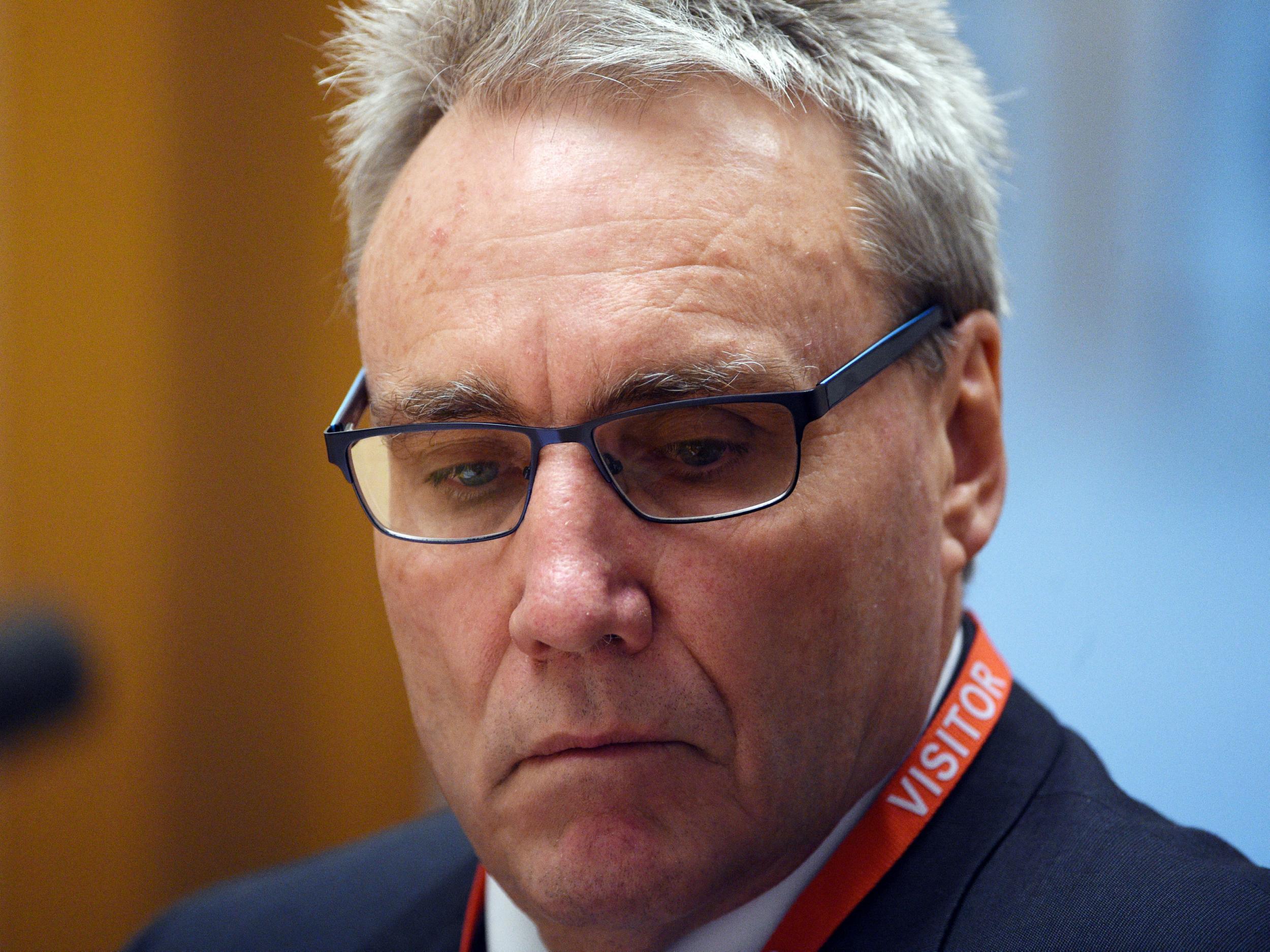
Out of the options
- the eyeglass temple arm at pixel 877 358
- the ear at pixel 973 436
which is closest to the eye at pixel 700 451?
the eyeglass temple arm at pixel 877 358

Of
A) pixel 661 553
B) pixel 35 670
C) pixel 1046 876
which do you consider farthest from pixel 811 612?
pixel 35 670

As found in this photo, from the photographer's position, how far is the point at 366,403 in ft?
5.02

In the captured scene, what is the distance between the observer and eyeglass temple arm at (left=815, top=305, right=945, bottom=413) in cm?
121

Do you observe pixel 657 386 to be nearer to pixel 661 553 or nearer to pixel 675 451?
pixel 675 451

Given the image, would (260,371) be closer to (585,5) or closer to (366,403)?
(366,403)

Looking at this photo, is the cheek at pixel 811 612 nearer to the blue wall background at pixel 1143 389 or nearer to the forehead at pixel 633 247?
the forehead at pixel 633 247

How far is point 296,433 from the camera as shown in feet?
11.2

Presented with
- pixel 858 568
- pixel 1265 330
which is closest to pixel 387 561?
pixel 858 568

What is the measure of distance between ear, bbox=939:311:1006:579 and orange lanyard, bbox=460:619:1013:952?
16cm

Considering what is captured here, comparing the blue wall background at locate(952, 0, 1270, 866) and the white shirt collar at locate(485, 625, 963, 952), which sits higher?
the blue wall background at locate(952, 0, 1270, 866)

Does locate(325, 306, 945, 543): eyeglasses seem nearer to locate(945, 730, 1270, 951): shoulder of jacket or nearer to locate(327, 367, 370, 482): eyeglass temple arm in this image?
locate(327, 367, 370, 482): eyeglass temple arm

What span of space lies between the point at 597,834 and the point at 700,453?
0.42 meters

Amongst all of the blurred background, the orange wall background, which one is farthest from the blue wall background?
the orange wall background

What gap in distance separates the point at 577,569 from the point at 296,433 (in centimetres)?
251
